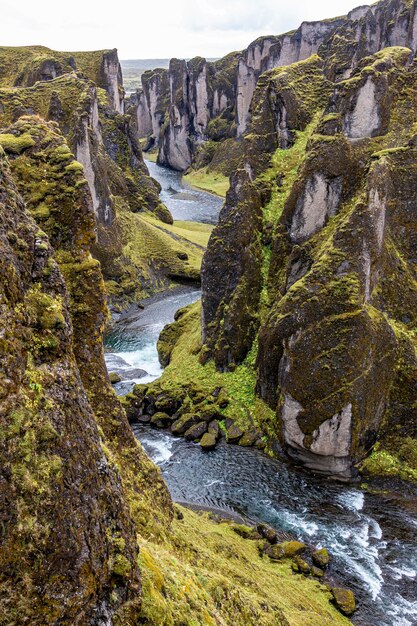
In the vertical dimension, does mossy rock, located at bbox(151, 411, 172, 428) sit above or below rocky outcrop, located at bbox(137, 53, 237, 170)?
below

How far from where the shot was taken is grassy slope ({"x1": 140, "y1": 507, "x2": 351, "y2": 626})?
32.0ft

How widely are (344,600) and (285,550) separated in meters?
3.28

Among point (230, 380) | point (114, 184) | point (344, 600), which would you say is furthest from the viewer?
point (114, 184)

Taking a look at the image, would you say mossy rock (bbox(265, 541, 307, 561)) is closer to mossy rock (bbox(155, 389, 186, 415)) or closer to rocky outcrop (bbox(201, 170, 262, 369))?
mossy rock (bbox(155, 389, 186, 415))

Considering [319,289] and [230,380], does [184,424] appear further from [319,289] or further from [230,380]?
[319,289]

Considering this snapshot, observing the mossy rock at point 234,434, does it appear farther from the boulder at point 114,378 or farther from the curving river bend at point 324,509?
the boulder at point 114,378

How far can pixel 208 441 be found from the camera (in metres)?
31.9

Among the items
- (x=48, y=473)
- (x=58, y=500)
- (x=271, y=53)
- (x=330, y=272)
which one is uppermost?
(x=271, y=53)

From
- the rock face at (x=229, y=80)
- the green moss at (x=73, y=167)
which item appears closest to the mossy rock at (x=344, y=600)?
the green moss at (x=73, y=167)

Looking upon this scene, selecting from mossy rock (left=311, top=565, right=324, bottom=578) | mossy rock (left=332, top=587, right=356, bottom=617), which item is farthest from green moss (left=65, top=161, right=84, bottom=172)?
mossy rock (left=311, top=565, right=324, bottom=578)

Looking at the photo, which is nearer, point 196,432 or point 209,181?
point 196,432

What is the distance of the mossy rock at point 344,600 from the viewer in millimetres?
19641

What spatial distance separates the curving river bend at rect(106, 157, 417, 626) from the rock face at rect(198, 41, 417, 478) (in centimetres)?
207

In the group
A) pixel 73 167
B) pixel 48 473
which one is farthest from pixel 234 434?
pixel 48 473
